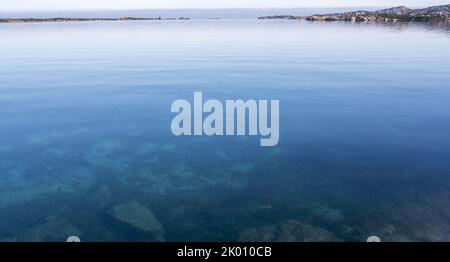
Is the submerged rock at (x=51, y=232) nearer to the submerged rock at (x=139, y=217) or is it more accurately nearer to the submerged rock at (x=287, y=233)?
the submerged rock at (x=139, y=217)

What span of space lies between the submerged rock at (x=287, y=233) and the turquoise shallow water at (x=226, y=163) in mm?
59

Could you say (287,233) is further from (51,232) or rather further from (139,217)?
(51,232)

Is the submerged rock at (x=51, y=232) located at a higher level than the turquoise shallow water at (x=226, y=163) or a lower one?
lower

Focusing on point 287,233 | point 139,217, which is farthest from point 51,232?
point 287,233

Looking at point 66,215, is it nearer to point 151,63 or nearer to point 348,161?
point 348,161

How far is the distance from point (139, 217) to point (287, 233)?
5028 millimetres

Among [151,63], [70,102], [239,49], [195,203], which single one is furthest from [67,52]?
[195,203]

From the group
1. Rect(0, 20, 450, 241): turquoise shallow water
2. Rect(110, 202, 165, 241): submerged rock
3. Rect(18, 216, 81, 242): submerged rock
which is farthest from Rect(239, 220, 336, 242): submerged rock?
Rect(18, 216, 81, 242): submerged rock

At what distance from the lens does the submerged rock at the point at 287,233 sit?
39.3 ft

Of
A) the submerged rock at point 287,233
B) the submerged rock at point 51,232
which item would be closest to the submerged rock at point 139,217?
the submerged rock at point 51,232

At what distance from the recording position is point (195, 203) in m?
14.1

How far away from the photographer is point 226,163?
1733 cm
